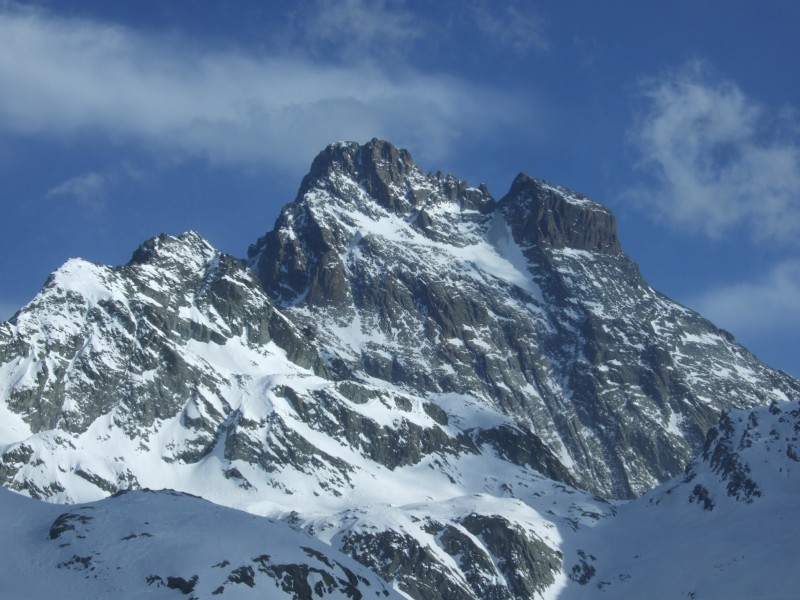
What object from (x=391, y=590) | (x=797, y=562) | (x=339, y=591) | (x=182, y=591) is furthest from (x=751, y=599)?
(x=182, y=591)

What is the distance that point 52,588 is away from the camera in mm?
107750

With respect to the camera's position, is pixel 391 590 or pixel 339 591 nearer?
pixel 339 591

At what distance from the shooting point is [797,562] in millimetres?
192250

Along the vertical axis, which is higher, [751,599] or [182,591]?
[751,599]

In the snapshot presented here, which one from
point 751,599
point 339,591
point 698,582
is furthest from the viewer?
point 698,582

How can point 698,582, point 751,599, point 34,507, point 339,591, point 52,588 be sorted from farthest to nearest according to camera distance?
1. point 698,582
2. point 751,599
3. point 34,507
4. point 339,591
5. point 52,588

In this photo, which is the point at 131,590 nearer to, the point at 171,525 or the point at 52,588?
the point at 52,588

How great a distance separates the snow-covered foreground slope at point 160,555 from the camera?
108938mm

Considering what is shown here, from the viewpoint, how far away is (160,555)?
114 metres

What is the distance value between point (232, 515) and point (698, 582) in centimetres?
9562

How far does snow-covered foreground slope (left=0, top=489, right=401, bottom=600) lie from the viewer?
109 metres

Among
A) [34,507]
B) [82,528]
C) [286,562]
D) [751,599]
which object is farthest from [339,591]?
[751,599]

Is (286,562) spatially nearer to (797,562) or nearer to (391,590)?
(391,590)

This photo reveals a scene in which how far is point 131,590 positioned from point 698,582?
114683 mm
